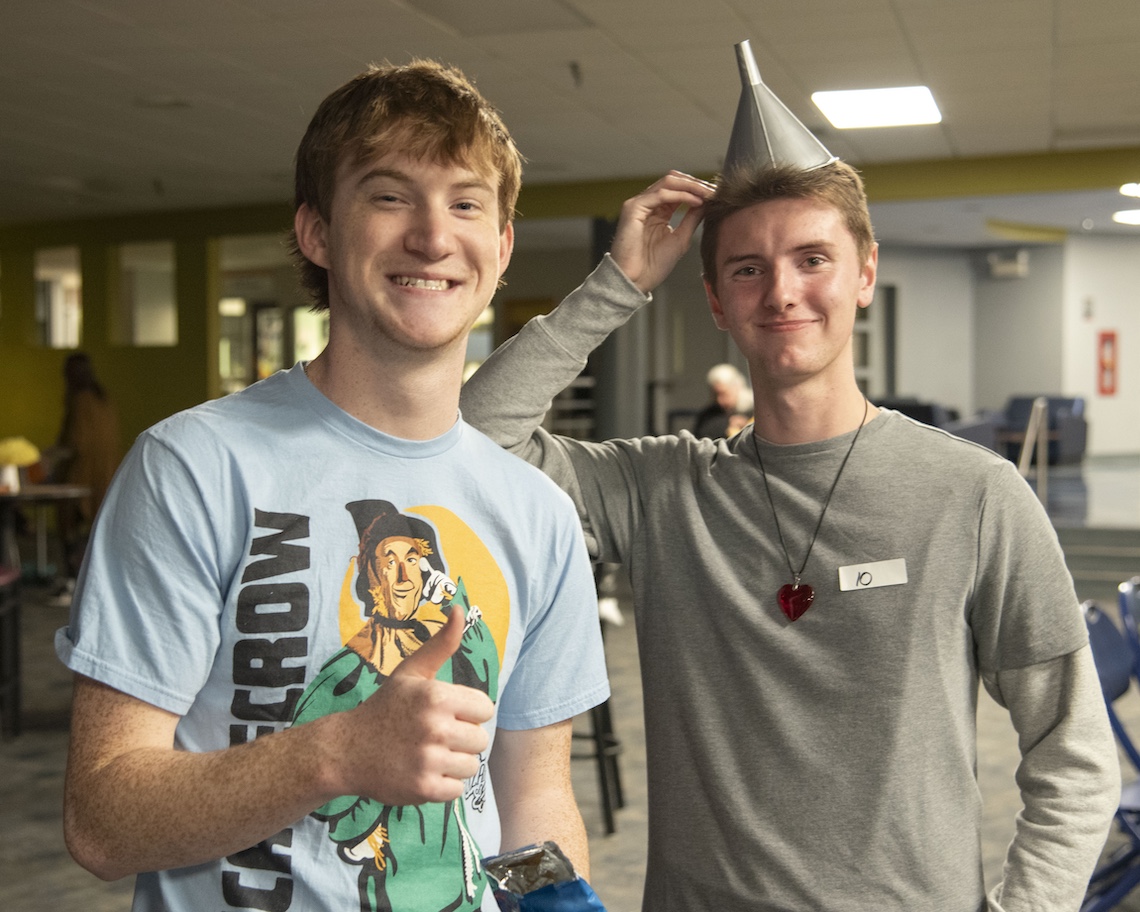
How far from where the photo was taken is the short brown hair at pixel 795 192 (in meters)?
1.43

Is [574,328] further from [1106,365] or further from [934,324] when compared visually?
[1106,365]

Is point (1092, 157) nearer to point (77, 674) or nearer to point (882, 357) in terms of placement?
point (882, 357)

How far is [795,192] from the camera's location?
143 cm

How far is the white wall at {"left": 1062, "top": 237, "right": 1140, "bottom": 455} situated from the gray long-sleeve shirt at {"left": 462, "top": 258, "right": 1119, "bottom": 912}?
17525 millimetres

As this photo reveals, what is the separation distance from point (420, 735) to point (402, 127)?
1.89 ft

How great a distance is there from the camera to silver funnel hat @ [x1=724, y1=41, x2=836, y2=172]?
146 cm

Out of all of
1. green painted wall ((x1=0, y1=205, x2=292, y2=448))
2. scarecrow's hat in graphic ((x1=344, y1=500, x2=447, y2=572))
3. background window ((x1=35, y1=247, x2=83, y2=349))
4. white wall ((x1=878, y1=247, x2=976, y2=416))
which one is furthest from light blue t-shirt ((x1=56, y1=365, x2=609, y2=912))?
white wall ((x1=878, y1=247, x2=976, y2=416))

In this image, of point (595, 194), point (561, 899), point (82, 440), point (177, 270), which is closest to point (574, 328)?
point (561, 899)

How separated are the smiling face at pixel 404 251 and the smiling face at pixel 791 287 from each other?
42cm

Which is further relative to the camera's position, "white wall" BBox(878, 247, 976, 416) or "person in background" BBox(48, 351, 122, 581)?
"white wall" BBox(878, 247, 976, 416)

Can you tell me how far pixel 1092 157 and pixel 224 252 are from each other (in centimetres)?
1005

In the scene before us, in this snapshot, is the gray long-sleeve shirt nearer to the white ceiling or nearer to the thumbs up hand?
the thumbs up hand

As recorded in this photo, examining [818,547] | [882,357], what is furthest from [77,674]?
[882,357]

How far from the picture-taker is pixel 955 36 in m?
6.04
